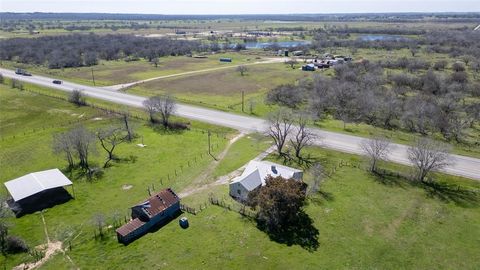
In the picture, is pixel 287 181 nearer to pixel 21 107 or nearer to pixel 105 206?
pixel 105 206

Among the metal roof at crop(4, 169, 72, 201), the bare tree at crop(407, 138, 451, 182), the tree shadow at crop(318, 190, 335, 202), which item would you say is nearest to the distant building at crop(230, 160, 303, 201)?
the tree shadow at crop(318, 190, 335, 202)

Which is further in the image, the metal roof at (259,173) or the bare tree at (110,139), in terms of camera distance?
the bare tree at (110,139)

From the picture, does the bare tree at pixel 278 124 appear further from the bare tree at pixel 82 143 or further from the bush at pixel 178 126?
the bare tree at pixel 82 143

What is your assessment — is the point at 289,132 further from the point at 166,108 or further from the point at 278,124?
the point at 166,108

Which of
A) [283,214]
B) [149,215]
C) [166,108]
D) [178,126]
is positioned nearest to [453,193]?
[283,214]

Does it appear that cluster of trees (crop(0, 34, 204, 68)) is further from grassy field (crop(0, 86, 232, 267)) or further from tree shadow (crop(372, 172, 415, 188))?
tree shadow (crop(372, 172, 415, 188))

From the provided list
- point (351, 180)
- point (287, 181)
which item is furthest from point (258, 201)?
point (351, 180)

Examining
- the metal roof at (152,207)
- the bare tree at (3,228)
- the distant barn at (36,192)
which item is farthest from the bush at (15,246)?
the metal roof at (152,207)

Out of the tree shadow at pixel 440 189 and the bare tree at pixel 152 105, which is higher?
the bare tree at pixel 152 105
